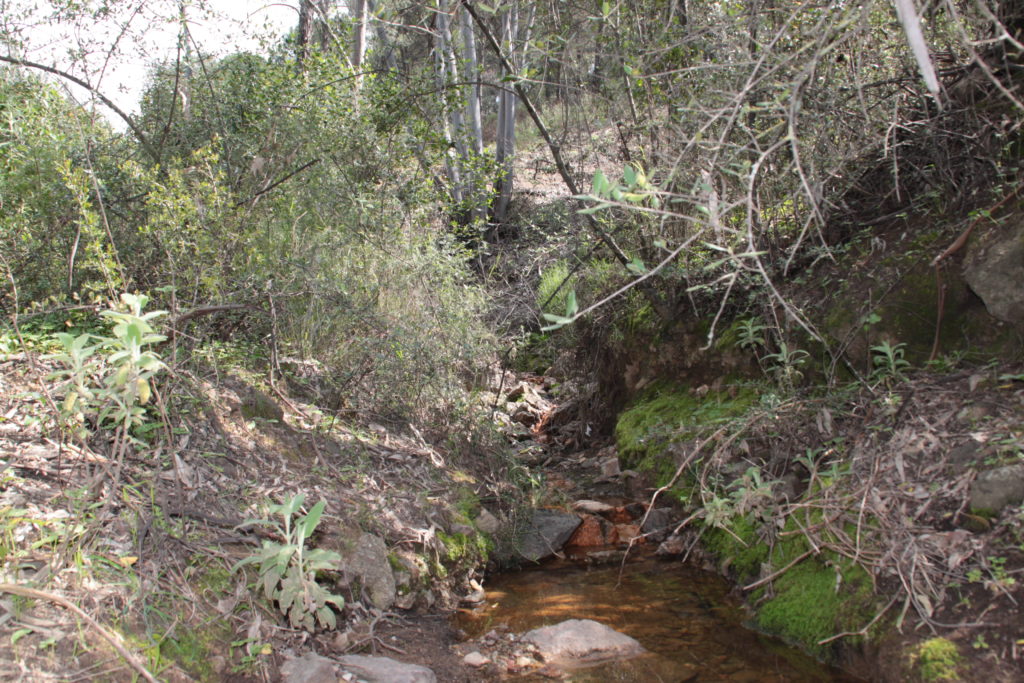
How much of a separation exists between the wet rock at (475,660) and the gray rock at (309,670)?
0.74 meters

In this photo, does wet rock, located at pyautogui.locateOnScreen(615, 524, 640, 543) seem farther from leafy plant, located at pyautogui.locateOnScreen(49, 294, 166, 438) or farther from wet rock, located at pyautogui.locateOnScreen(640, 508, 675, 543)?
leafy plant, located at pyautogui.locateOnScreen(49, 294, 166, 438)

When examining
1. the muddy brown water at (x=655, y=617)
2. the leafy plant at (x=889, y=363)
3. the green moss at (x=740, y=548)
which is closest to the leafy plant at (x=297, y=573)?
the muddy brown water at (x=655, y=617)

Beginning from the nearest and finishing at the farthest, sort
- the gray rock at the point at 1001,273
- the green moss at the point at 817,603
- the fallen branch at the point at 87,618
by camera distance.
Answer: the fallen branch at the point at 87,618 < the green moss at the point at 817,603 < the gray rock at the point at 1001,273

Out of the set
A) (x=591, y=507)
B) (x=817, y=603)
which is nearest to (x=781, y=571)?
(x=817, y=603)

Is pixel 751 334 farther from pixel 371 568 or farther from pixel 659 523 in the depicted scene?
pixel 371 568

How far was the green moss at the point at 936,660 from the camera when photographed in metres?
2.94

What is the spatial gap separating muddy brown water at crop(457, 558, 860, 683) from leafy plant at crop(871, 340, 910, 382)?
64.0 inches

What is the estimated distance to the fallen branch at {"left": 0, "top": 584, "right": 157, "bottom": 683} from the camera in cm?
258

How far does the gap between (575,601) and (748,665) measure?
3.83 ft

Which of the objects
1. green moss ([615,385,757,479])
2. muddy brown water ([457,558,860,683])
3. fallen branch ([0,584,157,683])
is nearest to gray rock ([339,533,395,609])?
muddy brown water ([457,558,860,683])

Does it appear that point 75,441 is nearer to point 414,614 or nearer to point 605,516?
point 414,614

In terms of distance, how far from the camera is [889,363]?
14.5 feet

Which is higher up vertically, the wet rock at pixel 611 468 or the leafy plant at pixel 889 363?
the leafy plant at pixel 889 363

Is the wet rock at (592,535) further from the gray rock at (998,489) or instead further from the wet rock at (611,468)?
the gray rock at (998,489)
